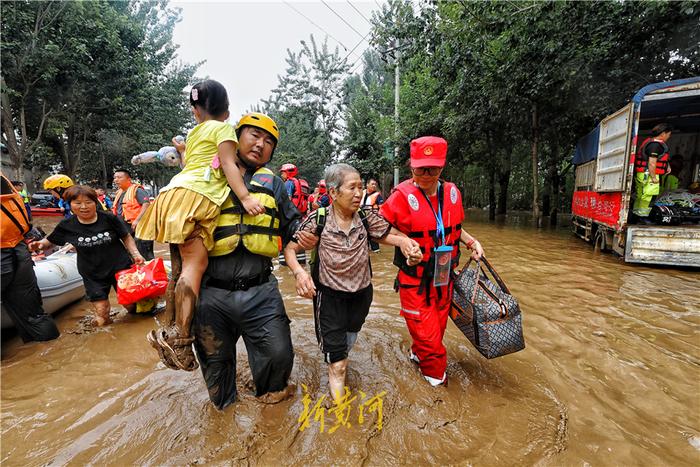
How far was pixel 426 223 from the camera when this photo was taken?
7.88 ft

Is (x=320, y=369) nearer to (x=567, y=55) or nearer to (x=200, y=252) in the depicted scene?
(x=200, y=252)

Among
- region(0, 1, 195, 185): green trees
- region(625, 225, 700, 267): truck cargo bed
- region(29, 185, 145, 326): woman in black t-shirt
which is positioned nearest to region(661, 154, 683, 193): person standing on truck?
region(625, 225, 700, 267): truck cargo bed

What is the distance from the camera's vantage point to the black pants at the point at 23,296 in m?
3.13

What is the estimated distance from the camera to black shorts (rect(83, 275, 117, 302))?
3.87m

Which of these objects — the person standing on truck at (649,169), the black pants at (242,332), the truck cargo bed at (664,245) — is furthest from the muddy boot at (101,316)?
the person standing on truck at (649,169)

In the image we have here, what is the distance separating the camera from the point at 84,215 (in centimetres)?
363

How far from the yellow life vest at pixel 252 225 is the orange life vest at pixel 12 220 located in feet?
8.38

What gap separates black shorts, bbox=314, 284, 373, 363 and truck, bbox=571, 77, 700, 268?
20.5 ft

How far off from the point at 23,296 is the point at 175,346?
265cm

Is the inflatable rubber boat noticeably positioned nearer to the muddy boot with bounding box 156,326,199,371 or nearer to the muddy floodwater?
the muddy floodwater

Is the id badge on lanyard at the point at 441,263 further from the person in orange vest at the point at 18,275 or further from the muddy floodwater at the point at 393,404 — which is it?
the person in orange vest at the point at 18,275

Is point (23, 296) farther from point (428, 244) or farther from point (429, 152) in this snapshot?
point (429, 152)

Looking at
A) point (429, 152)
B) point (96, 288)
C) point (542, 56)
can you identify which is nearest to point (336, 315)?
point (429, 152)

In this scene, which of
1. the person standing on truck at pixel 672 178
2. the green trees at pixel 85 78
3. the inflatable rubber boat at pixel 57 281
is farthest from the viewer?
the green trees at pixel 85 78
